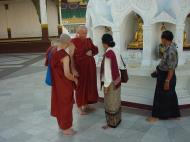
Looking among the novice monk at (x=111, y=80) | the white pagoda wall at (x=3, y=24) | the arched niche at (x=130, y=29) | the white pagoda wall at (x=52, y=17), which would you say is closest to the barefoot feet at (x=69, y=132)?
the novice monk at (x=111, y=80)

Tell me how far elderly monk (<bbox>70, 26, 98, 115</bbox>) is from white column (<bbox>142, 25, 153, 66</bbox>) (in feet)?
3.06

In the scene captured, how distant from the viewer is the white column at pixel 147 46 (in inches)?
197

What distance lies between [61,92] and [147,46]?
6.45ft

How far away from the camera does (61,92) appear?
400cm

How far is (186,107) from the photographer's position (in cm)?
491

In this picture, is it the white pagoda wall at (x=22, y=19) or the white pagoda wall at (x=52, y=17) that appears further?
the white pagoda wall at (x=52, y=17)

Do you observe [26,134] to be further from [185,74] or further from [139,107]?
[185,74]

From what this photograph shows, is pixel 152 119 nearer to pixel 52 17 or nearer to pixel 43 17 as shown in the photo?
pixel 43 17

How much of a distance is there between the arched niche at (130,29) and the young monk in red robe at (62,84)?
197cm

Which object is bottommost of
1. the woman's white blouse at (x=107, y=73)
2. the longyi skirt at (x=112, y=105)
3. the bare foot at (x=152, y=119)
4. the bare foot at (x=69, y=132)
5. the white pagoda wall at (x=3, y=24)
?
the bare foot at (x=69, y=132)

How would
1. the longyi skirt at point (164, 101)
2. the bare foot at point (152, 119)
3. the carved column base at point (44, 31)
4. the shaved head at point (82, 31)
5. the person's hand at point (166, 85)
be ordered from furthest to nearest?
the carved column base at point (44, 31) → the shaved head at point (82, 31) → the bare foot at point (152, 119) → the longyi skirt at point (164, 101) → the person's hand at point (166, 85)

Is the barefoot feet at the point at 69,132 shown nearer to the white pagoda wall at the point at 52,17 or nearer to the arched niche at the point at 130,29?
the arched niche at the point at 130,29

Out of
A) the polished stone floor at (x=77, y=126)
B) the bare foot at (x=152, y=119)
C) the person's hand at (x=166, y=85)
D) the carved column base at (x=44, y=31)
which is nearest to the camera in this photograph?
the polished stone floor at (x=77, y=126)

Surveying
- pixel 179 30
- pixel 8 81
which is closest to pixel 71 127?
pixel 179 30
